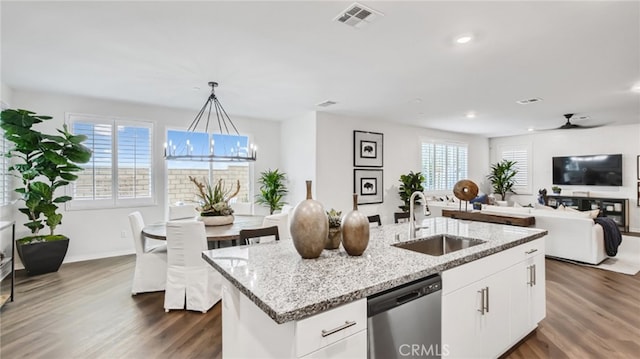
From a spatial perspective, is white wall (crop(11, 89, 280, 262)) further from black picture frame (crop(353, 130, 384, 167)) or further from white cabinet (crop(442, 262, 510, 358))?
white cabinet (crop(442, 262, 510, 358))

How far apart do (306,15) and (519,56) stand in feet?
7.37

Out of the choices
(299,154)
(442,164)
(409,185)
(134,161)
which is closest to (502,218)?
(409,185)

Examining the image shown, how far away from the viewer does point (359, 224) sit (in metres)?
1.76

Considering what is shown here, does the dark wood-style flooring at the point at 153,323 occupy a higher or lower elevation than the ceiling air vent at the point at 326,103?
lower

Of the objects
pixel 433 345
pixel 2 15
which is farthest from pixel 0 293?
pixel 433 345

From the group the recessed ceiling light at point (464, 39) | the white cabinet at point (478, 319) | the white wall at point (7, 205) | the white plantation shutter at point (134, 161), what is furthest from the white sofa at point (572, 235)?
the white wall at point (7, 205)

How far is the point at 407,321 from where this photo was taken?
1.48 meters

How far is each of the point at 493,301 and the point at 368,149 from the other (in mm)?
4616

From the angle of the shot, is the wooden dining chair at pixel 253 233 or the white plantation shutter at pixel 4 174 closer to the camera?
the wooden dining chair at pixel 253 233

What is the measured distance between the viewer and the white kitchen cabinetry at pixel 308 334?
1135 mm

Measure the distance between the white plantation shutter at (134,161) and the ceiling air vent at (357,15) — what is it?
425 cm

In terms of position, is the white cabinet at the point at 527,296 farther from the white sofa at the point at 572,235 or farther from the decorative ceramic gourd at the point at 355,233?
Result: the white sofa at the point at 572,235

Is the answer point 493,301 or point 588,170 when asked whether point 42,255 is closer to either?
point 493,301

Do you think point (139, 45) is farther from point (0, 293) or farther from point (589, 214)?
point (589, 214)
